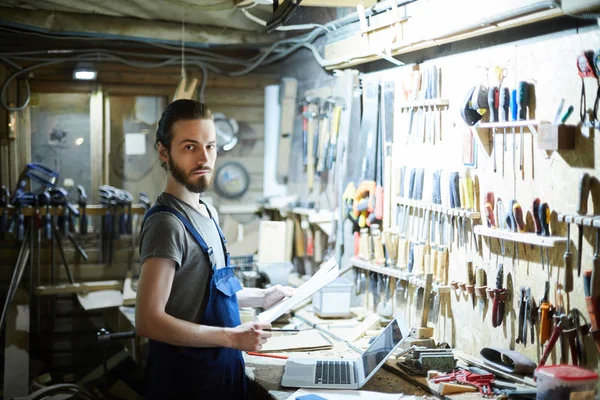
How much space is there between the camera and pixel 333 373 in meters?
2.84

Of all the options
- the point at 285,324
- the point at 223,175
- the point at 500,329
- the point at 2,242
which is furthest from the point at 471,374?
the point at 2,242

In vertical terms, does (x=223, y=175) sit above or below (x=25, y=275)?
above

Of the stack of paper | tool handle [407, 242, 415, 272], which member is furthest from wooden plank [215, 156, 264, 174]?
tool handle [407, 242, 415, 272]

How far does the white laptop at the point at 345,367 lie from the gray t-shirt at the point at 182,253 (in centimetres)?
58

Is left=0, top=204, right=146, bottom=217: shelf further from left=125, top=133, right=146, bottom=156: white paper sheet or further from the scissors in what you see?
the scissors

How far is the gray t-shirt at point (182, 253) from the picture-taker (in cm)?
234

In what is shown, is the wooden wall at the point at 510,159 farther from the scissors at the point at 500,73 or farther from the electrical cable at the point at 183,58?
the electrical cable at the point at 183,58

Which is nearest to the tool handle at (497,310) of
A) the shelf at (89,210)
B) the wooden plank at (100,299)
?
the wooden plank at (100,299)

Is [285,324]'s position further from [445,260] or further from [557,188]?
[557,188]

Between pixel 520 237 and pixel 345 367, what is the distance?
895 mm

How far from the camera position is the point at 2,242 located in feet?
17.2

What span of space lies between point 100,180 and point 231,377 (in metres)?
3.30

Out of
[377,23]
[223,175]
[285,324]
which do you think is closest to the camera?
[377,23]

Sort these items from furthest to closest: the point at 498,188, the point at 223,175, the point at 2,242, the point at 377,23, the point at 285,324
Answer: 1. the point at 223,175
2. the point at 2,242
3. the point at 285,324
4. the point at 377,23
5. the point at 498,188
